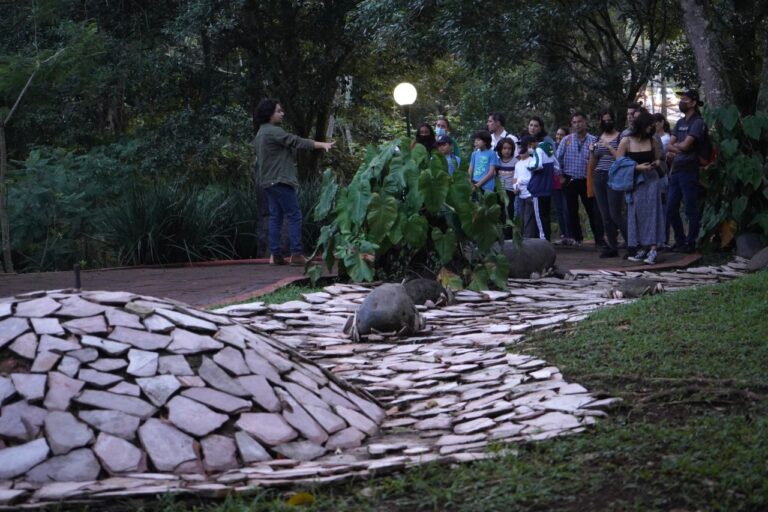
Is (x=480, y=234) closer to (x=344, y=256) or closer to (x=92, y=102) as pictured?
(x=344, y=256)

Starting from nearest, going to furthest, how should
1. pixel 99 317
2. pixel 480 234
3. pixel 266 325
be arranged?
pixel 99 317, pixel 266 325, pixel 480 234

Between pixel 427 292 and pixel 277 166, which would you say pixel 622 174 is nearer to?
pixel 277 166

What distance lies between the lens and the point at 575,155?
14.7 meters

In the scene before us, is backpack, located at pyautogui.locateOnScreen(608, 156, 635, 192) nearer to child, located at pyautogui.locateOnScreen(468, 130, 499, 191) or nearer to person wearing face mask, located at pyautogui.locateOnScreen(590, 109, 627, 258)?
person wearing face mask, located at pyautogui.locateOnScreen(590, 109, 627, 258)

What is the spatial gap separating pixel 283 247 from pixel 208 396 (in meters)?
9.40

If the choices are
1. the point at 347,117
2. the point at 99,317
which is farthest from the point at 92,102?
the point at 99,317

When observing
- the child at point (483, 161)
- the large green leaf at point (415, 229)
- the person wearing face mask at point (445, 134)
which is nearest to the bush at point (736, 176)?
the child at point (483, 161)

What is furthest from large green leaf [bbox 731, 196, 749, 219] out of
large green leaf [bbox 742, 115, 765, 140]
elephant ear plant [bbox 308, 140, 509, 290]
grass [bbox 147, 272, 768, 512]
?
grass [bbox 147, 272, 768, 512]

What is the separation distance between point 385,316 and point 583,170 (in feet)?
24.2

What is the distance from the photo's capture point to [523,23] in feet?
54.0

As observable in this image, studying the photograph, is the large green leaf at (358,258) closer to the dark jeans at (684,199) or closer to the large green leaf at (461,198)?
the large green leaf at (461,198)

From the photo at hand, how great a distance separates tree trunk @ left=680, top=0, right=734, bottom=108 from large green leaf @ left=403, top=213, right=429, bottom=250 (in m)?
6.36

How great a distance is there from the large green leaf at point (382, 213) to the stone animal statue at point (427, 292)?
0.56 meters

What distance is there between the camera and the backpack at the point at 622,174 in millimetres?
13258
